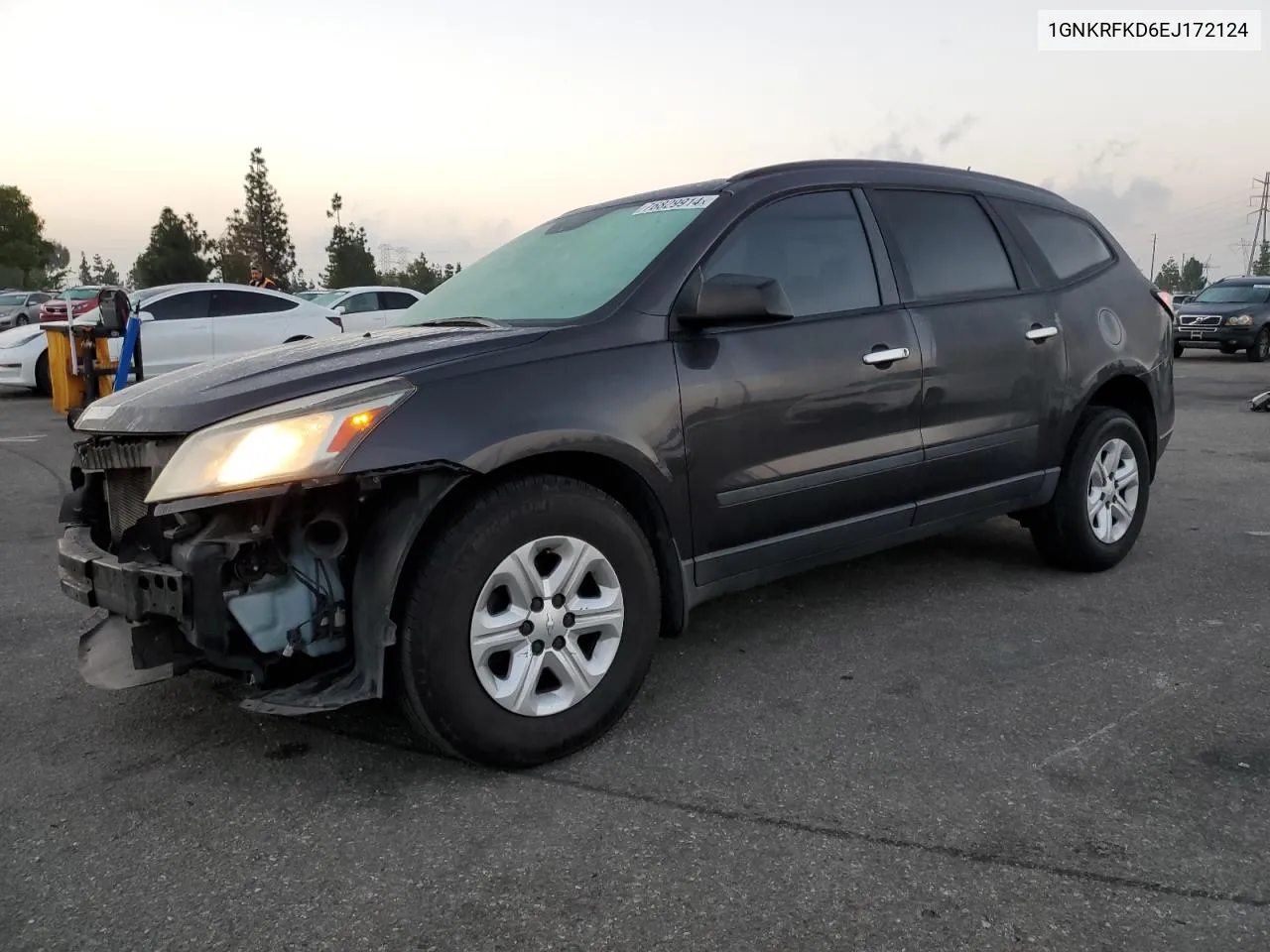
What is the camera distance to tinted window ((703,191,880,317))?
3398 mm

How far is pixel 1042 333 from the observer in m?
4.18

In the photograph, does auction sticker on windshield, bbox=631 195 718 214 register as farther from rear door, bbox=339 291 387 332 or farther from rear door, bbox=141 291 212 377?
rear door, bbox=339 291 387 332

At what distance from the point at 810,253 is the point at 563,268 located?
0.88 meters

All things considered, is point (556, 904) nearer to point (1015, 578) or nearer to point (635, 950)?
point (635, 950)

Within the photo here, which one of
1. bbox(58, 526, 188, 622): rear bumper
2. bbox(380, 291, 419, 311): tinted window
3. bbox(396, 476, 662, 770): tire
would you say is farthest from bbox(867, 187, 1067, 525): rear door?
bbox(380, 291, 419, 311): tinted window

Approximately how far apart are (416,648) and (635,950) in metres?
0.94

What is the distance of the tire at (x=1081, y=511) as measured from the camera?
14.4 feet

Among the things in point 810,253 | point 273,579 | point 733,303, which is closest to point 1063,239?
point 810,253

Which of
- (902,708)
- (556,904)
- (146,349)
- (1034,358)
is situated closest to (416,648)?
(556,904)

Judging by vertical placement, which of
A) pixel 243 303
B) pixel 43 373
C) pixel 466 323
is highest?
pixel 243 303

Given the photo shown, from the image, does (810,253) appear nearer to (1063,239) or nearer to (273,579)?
(1063,239)

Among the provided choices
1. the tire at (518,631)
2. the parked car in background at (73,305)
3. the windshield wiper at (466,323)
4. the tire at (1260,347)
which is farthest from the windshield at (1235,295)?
the tire at (518,631)

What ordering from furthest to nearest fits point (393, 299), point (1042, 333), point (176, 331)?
point (393, 299) < point (176, 331) < point (1042, 333)

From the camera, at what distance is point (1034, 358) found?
4.16m
